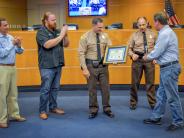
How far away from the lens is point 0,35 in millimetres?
5102

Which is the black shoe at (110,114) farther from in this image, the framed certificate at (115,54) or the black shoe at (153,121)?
the framed certificate at (115,54)

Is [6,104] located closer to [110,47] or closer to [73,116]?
[73,116]

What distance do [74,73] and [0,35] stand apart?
295cm

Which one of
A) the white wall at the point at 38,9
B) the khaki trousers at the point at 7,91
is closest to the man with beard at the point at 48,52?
the khaki trousers at the point at 7,91

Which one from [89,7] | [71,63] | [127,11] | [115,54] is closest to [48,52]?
[115,54]

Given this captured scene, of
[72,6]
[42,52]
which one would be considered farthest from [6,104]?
[72,6]

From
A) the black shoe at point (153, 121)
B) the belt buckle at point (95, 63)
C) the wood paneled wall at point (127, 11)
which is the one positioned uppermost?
the wood paneled wall at point (127, 11)

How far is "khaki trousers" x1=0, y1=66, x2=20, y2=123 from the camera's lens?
512 cm

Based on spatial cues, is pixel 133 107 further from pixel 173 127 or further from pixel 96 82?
pixel 173 127

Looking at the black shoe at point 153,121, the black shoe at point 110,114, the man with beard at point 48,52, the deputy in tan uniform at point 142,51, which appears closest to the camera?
the black shoe at point 153,121

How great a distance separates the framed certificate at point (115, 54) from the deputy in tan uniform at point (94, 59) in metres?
0.08

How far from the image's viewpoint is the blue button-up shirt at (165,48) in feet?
15.5

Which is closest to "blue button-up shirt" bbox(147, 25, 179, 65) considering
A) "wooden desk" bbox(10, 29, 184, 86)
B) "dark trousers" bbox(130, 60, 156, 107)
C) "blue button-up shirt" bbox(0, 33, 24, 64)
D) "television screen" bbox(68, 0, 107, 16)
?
"dark trousers" bbox(130, 60, 156, 107)

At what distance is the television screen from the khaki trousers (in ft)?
22.6
